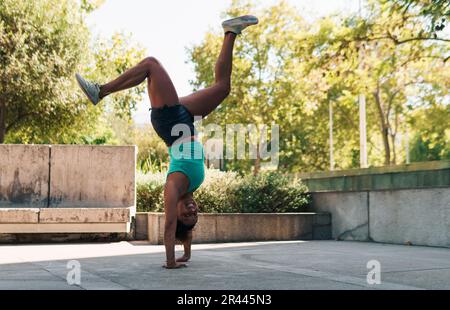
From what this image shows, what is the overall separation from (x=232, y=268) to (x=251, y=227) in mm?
4771

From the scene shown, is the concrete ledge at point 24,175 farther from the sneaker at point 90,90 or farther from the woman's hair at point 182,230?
the sneaker at point 90,90

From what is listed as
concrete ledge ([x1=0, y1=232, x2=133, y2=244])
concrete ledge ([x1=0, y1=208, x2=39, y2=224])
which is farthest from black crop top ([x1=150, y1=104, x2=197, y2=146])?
concrete ledge ([x1=0, y1=232, x2=133, y2=244])

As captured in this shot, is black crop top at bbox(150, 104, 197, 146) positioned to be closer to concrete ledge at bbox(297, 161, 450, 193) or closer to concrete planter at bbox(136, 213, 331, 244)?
concrete planter at bbox(136, 213, 331, 244)

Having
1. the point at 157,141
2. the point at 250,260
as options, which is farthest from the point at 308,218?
the point at 157,141

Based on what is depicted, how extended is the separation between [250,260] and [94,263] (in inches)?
73.6

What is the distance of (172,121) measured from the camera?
5.96 meters

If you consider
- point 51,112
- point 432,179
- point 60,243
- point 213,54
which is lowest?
point 60,243

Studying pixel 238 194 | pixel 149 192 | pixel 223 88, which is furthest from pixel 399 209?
pixel 223 88

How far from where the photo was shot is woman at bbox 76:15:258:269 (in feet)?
19.1

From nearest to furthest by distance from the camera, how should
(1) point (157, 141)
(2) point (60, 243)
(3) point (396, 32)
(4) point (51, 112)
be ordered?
(2) point (60, 243), (3) point (396, 32), (4) point (51, 112), (1) point (157, 141)

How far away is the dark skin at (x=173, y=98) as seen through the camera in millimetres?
5793

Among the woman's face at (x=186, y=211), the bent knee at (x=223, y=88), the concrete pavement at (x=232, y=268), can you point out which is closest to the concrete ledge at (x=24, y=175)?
the concrete pavement at (x=232, y=268)

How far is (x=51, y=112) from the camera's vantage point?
78.2 feet
